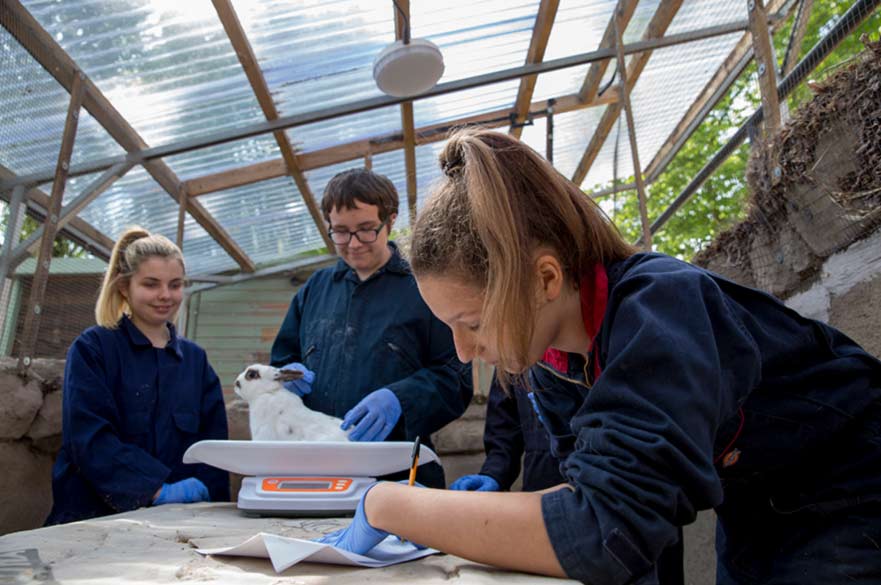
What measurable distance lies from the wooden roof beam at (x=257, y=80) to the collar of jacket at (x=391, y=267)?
Result: 207 centimetres

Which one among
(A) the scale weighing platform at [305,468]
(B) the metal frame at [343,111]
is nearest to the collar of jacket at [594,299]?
(A) the scale weighing platform at [305,468]

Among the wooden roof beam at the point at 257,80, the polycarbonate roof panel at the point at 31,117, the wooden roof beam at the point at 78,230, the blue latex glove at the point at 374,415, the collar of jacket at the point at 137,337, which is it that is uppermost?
the wooden roof beam at the point at 257,80

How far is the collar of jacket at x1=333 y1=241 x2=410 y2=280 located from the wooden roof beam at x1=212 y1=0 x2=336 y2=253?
207 centimetres

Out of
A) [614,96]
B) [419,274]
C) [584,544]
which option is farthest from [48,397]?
[614,96]

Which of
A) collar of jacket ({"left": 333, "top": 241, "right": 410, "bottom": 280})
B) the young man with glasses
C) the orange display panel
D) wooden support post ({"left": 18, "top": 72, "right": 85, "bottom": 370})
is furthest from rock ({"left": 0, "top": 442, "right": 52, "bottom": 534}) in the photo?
the orange display panel

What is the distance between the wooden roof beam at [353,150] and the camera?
578cm

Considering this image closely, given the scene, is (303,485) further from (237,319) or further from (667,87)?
(237,319)

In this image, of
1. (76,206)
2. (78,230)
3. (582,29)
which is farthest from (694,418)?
(78,230)

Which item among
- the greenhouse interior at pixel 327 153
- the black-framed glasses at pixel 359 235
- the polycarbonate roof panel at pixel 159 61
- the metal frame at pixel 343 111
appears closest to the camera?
the greenhouse interior at pixel 327 153

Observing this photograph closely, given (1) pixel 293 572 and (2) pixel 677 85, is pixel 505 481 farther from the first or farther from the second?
(2) pixel 677 85

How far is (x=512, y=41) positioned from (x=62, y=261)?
4626mm

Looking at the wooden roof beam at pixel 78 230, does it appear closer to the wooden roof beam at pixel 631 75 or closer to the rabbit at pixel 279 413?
the rabbit at pixel 279 413

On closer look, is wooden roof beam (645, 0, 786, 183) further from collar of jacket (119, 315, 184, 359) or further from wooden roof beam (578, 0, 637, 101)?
collar of jacket (119, 315, 184, 359)

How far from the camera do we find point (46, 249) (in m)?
3.17
